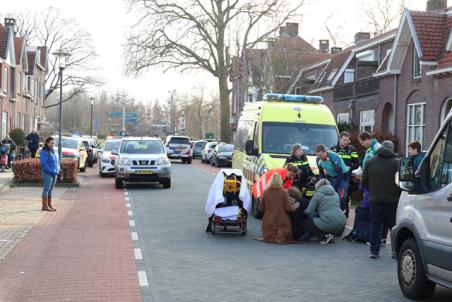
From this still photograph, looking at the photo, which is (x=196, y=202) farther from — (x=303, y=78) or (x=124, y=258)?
(x=303, y=78)

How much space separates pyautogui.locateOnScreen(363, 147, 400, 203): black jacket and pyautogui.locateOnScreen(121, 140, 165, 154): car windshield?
13.3m

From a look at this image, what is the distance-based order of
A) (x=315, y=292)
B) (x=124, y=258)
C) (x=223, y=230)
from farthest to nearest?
(x=223, y=230)
(x=124, y=258)
(x=315, y=292)

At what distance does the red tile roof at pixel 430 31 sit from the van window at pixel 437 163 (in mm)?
19104

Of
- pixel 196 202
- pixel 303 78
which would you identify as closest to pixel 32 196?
pixel 196 202

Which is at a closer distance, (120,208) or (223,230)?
(223,230)

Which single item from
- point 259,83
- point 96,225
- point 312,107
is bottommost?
point 96,225

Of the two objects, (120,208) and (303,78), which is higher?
(303,78)

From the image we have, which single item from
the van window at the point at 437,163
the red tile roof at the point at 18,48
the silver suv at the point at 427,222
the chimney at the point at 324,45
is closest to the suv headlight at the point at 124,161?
the silver suv at the point at 427,222

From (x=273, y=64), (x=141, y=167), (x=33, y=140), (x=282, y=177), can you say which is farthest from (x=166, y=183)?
(x=273, y=64)

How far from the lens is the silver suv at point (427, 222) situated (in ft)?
21.1

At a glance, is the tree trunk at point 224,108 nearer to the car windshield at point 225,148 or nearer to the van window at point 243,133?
the car windshield at point 225,148

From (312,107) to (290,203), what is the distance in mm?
4483

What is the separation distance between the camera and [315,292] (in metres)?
7.59

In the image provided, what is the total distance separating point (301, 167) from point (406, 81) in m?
16.5
